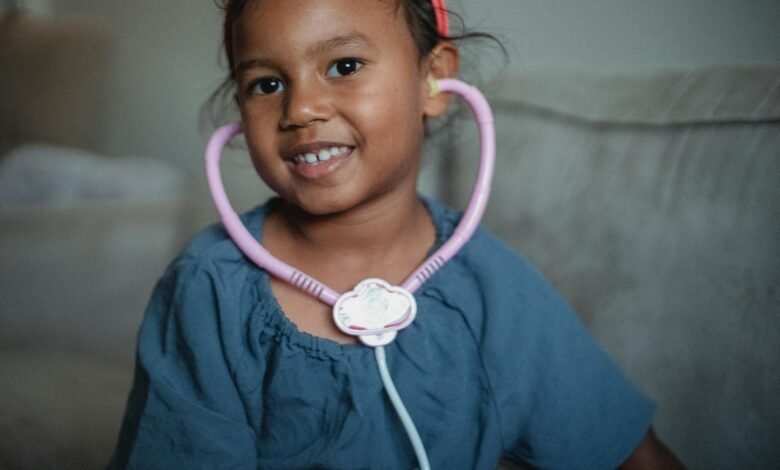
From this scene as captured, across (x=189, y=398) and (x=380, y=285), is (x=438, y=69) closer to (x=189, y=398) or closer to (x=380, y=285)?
(x=380, y=285)

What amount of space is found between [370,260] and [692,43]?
0.64 metres

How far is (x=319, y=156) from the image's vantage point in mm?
816

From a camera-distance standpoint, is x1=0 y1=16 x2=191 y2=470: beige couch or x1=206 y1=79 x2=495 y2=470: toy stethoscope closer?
x1=206 y1=79 x2=495 y2=470: toy stethoscope

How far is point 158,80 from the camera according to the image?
2059 millimetres

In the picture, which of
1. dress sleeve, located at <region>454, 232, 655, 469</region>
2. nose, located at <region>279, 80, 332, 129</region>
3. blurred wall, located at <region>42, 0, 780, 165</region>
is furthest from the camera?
blurred wall, located at <region>42, 0, 780, 165</region>

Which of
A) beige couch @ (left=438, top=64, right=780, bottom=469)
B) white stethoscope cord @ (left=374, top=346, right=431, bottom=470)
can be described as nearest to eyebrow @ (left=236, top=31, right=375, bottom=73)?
white stethoscope cord @ (left=374, top=346, right=431, bottom=470)

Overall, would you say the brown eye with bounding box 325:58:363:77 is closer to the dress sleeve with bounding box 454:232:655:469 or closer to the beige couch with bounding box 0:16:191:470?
the dress sleeve with bounding box 454:232:655:469

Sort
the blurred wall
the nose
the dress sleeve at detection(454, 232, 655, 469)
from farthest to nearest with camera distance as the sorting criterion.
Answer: the blurred wall
the dress sleeve at detection(454, 232, 655, 469)
the nose

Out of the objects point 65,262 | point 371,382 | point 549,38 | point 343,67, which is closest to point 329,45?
point 343,67

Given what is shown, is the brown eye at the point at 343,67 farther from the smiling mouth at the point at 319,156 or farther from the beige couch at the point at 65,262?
the beige couch at the point at 65,262

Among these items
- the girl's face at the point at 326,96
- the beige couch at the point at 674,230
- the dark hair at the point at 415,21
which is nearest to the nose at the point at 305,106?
the girl's face at the point at 326,96

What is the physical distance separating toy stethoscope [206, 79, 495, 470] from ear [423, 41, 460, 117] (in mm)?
36

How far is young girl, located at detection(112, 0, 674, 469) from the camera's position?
0.81 m

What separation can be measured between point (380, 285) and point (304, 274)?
9 cm
